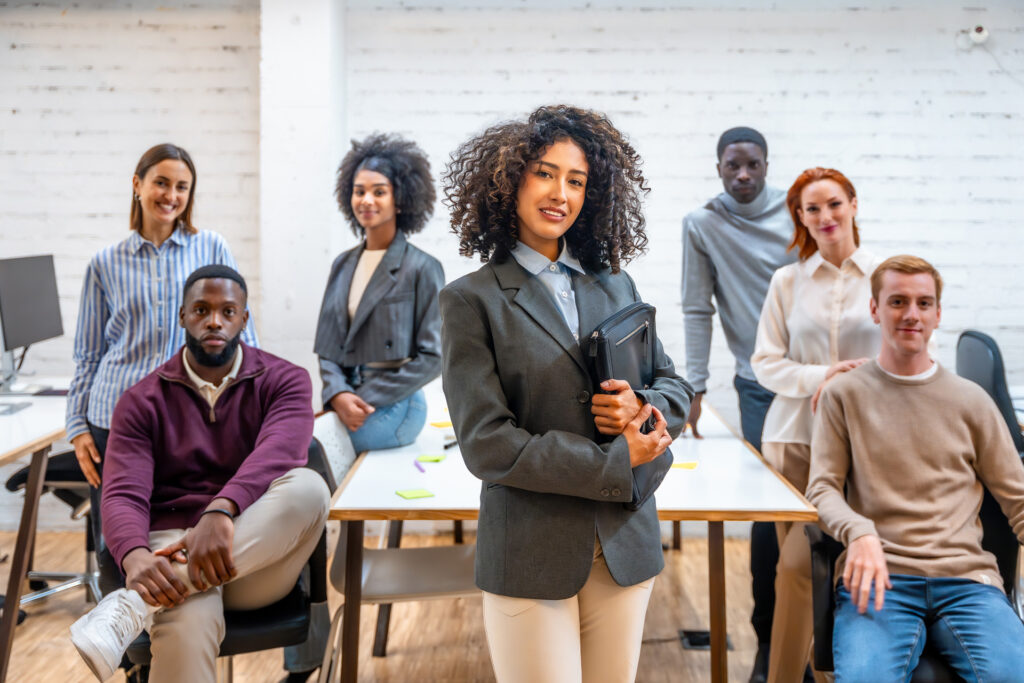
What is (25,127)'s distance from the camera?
4363mm

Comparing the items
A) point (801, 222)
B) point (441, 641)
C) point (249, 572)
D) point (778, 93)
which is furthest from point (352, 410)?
point (778, 93)

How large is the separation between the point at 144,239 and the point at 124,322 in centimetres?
28

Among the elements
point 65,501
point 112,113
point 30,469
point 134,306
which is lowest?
point 65,501

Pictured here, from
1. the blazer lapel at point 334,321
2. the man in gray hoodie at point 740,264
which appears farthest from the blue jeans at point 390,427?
the man in gray hoodie at point 740,264

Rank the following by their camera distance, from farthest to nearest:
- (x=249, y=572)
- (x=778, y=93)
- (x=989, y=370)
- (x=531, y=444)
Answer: (x=778, y=93) < (x=989, y=370) < (x=249, y=572) < (x=531, y=444)

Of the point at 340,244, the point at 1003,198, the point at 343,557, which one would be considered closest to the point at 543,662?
the point at 343,557

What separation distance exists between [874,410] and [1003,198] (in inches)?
103

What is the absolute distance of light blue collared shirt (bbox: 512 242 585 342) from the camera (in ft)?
5.18

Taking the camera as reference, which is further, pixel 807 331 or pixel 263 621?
pixel 807 331

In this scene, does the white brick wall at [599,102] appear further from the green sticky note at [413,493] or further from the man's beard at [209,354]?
the green sticky note at [413,493]

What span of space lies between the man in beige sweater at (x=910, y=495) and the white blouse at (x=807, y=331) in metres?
0.25

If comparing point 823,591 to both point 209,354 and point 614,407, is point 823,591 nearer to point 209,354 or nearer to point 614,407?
point 614,407

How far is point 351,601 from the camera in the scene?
238cm

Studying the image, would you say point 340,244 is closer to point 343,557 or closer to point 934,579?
point 343,557
